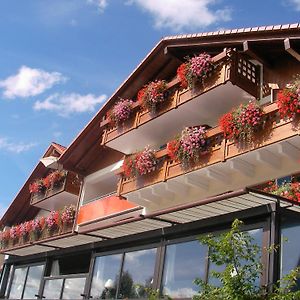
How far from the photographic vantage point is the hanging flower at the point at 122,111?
17094 mm

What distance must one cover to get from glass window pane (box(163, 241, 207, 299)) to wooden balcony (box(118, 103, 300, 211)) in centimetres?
170

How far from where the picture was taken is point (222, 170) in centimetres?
1353

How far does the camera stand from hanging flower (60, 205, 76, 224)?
2047 cm

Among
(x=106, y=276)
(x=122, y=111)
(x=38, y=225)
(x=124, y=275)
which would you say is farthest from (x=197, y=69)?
(x=38, y=225)

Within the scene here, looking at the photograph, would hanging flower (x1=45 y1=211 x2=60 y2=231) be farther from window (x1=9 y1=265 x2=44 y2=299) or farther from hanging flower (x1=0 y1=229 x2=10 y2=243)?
hanging flower (x1=0 y1=229 x2=10 y2=243)

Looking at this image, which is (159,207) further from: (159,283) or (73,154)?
(73,154)

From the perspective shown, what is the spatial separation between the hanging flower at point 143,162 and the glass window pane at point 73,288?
499cm

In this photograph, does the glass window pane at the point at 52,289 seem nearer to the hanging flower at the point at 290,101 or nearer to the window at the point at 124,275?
the window at the point at 124,275

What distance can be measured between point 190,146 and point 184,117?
2.28 m

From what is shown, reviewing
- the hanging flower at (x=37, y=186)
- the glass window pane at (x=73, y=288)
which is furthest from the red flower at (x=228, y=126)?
the hanging flower at (x=37, y=186)

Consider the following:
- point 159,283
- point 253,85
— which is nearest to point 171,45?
point 253,85

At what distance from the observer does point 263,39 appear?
43.8ft

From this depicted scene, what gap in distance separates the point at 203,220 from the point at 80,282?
7.11m

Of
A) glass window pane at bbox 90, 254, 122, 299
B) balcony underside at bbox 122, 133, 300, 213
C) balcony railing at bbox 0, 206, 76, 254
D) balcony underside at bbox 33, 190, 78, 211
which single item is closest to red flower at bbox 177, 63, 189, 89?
balcony underside at bbox 122, 133, 300, 213
